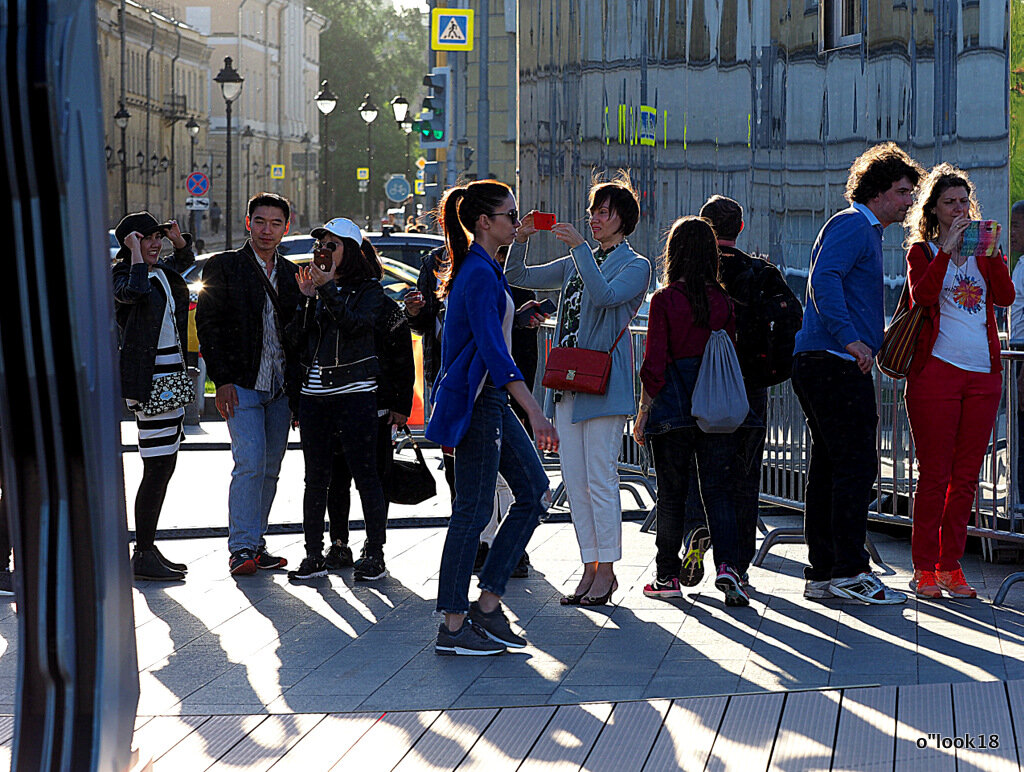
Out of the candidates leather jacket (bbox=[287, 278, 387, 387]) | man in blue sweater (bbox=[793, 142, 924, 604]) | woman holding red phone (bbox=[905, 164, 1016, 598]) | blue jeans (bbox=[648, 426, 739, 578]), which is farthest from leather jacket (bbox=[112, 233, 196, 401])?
woman holding red phone (bbox=[905, 164, 1016, 598])

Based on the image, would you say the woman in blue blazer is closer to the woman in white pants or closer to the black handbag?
the woman in white pants

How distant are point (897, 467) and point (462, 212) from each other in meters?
2.89

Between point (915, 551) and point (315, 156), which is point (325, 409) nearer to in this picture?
point (915, 551)

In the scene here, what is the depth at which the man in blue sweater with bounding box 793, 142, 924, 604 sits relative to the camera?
657cm

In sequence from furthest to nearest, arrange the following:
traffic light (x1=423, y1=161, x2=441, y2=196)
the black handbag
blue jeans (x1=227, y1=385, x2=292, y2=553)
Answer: traffic light (x1=423, y1=161, x2=441, y2=196)
the black handbag
blue jeans (x1=227, y1=385, x2=292, y2=553)

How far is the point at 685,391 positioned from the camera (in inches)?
269

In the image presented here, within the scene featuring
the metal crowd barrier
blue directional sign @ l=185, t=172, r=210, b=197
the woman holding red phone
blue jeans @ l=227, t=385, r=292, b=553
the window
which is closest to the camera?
the woman holding red phone

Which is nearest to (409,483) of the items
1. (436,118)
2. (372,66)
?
(436,118)

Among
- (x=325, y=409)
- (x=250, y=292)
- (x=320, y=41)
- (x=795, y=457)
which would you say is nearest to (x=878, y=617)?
(x=795, y=457)

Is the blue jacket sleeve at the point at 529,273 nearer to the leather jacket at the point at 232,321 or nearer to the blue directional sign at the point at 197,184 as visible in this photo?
the leather jacket at the point at 232,321

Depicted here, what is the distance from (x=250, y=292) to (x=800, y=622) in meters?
2.93

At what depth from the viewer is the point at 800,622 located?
6570 mm

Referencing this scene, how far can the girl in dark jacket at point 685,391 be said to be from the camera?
22.2 feet

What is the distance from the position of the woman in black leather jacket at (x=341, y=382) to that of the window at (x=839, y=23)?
288 cm
